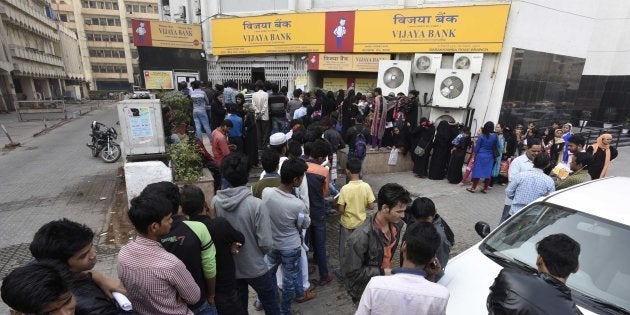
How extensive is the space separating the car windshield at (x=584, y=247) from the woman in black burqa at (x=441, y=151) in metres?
4.56

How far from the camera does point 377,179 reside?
7.60 metres

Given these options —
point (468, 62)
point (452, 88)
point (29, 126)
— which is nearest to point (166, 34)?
point (29, 126)

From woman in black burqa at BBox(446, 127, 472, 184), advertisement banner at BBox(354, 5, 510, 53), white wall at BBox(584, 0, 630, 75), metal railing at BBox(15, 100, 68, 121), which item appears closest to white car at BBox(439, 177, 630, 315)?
woman in black burqa at BBox(446, 127, 472, 184)

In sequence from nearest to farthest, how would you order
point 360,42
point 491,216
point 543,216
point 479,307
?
point 479,307 < point 543,216 < point 491,216 < point 360,42

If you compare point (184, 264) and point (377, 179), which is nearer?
point (184, 264)

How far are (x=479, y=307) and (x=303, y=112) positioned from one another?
572cm

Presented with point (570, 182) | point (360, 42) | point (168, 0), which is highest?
point (168, 0)

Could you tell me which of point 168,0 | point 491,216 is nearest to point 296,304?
point 491,216

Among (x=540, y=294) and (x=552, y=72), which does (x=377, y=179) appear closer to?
(x=540, y=294)

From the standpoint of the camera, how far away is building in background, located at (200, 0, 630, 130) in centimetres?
912

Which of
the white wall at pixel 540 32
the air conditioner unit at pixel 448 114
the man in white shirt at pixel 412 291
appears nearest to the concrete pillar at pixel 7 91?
the air conditioner unit at pixel 448 114

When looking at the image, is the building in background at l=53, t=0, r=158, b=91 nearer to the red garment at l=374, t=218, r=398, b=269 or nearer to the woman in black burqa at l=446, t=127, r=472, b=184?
the woman in black burqa at l=446, t=127, r=472, b=184

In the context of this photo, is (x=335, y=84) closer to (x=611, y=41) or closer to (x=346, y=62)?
(x=346, y=62)

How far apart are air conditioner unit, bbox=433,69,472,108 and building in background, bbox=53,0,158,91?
53526 millimetres
